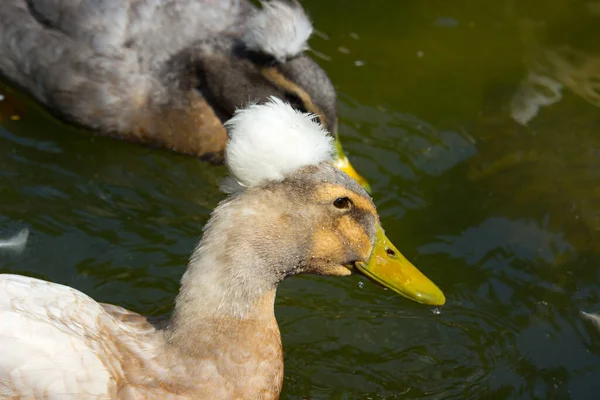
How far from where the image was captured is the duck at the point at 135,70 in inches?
224

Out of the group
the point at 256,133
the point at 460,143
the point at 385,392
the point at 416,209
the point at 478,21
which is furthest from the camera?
the point at 478,21

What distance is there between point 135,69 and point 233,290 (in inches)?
103

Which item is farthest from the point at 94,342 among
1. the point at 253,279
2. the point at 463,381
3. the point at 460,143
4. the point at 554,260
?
the point at 460,143

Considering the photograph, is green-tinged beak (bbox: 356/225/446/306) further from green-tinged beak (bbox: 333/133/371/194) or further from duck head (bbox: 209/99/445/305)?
green-tinged beak (bbox: 333/133/371/194)

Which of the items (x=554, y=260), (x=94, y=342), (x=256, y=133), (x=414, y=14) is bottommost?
(x=554, y=260)

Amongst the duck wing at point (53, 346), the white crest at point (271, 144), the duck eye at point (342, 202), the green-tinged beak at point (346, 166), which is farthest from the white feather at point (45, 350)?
the green-tinged beak at point (346, 166)

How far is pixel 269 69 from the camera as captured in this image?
18.2ft

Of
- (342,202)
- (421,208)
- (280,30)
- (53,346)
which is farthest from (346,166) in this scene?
(53,346)

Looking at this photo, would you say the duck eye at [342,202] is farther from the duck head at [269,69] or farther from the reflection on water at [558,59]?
the reflection on water at [558,59]

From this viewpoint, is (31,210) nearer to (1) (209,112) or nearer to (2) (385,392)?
(1) (209,112)

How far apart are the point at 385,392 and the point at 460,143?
222cm

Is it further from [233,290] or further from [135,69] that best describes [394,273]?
[135,69]

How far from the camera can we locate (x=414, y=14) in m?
7.14

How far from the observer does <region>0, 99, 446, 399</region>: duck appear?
339 centimetres
